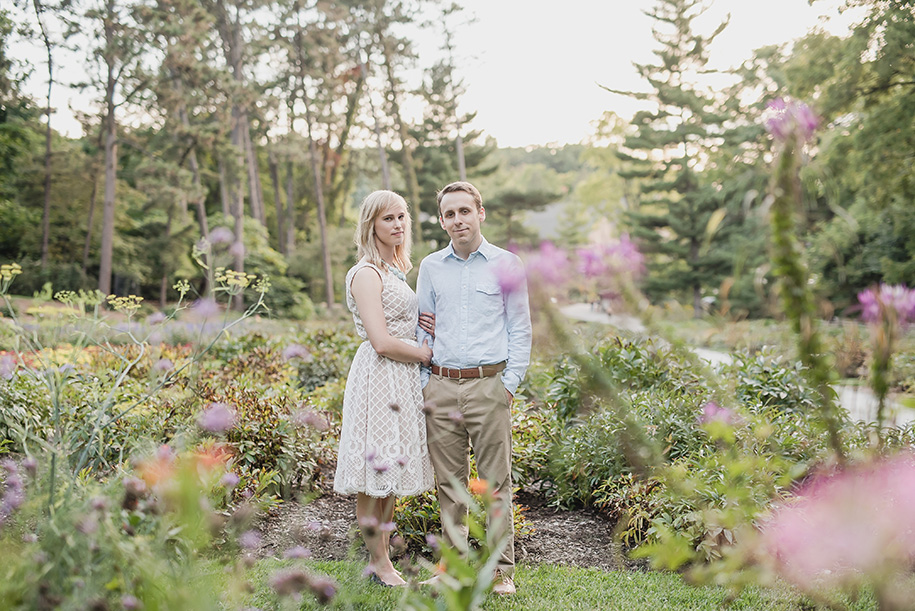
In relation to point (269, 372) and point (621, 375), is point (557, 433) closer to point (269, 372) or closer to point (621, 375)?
point (621, 375)

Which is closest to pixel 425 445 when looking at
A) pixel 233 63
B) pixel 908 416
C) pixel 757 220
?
pixel 757 220

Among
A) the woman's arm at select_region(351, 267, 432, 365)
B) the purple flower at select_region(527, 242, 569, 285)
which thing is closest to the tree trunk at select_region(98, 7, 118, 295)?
the woman's arm at select_region(351, 267, 432, 365)

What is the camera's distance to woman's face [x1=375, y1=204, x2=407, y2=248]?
10.00 feet

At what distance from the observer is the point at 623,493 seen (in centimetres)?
392

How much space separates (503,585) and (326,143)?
1170 inches

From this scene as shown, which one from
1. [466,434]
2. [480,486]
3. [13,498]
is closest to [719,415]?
[480,486]

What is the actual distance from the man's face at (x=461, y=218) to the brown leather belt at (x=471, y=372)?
0.60 metres

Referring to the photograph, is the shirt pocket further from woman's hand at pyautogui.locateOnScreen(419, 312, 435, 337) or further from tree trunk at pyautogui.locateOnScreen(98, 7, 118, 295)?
tree trunk at pyautogui.locateOnScreen(98, 7, 118, 295)

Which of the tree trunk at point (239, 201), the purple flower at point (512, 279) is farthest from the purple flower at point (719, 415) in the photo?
the tree trunk at point (239, 201)

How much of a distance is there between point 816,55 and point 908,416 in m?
9.77

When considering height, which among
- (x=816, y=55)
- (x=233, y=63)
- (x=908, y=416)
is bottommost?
(x=908, y=416)

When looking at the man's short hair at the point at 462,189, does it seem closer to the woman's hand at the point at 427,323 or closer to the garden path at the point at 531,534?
the woman's hand at the point at 427,323

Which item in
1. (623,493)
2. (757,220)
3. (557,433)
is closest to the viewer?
(757,220)

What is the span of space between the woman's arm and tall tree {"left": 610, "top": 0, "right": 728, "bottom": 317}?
23275 mm
